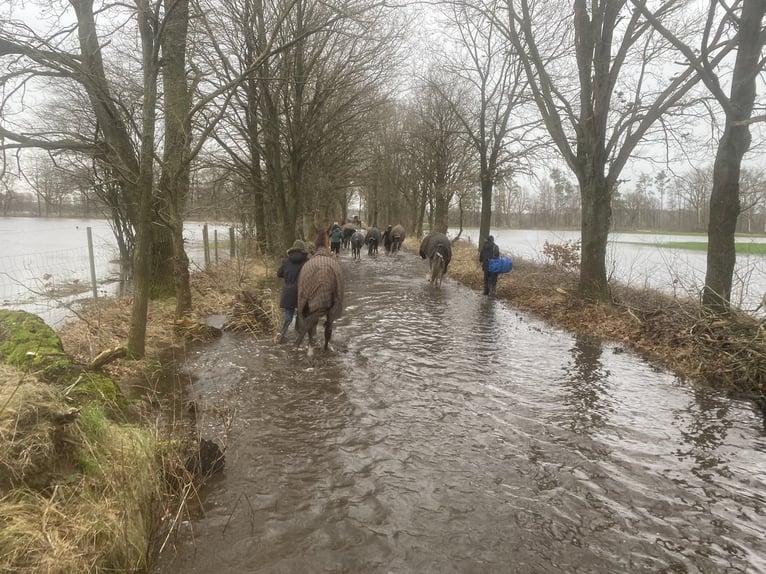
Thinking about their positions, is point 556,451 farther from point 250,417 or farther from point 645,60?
point 645,60

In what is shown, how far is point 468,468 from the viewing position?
444cm

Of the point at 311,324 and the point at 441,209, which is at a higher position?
the point at 441,209

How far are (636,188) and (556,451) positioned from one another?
88633 mm

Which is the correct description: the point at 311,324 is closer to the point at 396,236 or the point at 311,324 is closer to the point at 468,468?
the point at 468,468

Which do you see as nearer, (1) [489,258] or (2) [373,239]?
(1) [489,258]

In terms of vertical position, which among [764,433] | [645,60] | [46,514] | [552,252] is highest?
[645,60]

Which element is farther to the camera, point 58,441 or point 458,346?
point 458,346

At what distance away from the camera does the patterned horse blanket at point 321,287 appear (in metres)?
7.67

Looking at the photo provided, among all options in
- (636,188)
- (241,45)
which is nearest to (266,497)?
(241,45)

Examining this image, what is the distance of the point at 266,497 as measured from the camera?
12.8 feet

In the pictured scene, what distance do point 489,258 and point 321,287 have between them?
25.5ft

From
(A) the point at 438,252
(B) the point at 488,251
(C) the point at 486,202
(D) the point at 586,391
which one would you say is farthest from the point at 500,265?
(D) the point at 586,391

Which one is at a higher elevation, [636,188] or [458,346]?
[636,188]

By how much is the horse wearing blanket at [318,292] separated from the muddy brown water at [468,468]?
0.69 m
